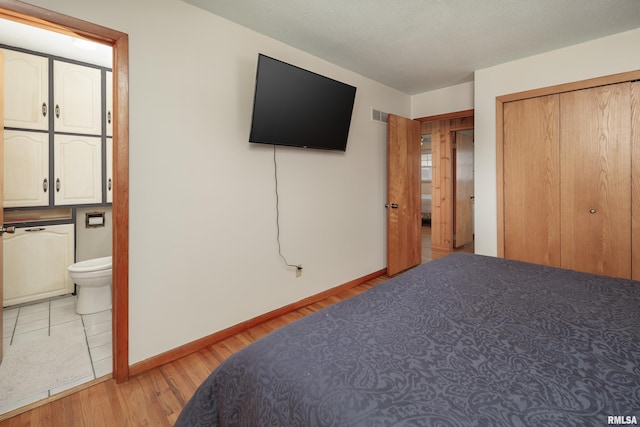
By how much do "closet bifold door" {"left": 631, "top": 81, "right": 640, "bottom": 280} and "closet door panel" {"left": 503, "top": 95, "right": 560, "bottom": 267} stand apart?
484mm

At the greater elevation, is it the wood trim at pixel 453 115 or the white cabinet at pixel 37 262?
the wood trim at pixel 453 115

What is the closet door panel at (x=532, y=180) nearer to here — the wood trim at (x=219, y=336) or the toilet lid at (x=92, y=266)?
the wood trim at (x=219, y=336)

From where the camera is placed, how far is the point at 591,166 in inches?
102

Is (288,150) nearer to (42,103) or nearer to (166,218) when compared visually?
(166,218)

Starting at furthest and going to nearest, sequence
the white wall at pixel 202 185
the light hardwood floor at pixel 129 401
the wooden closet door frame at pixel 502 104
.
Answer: the wooden closet door frame at pixel 502 104
the white wall at pixel 202 185
the light hardwood floor at pixel 129 401

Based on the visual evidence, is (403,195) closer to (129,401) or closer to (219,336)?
(219,336)

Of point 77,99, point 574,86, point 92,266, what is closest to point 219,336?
point 92,266

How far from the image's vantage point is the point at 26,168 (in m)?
2.70

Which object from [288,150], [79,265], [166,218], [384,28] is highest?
[384,28]

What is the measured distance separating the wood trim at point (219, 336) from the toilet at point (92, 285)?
1.19 metres

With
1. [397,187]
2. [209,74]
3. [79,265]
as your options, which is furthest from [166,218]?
[397,187]

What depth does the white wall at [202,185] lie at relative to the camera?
182 centimetres

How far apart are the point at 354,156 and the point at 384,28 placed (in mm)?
1290

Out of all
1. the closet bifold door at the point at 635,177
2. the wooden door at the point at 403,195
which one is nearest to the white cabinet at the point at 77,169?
the wooden door at the point at 403,195
